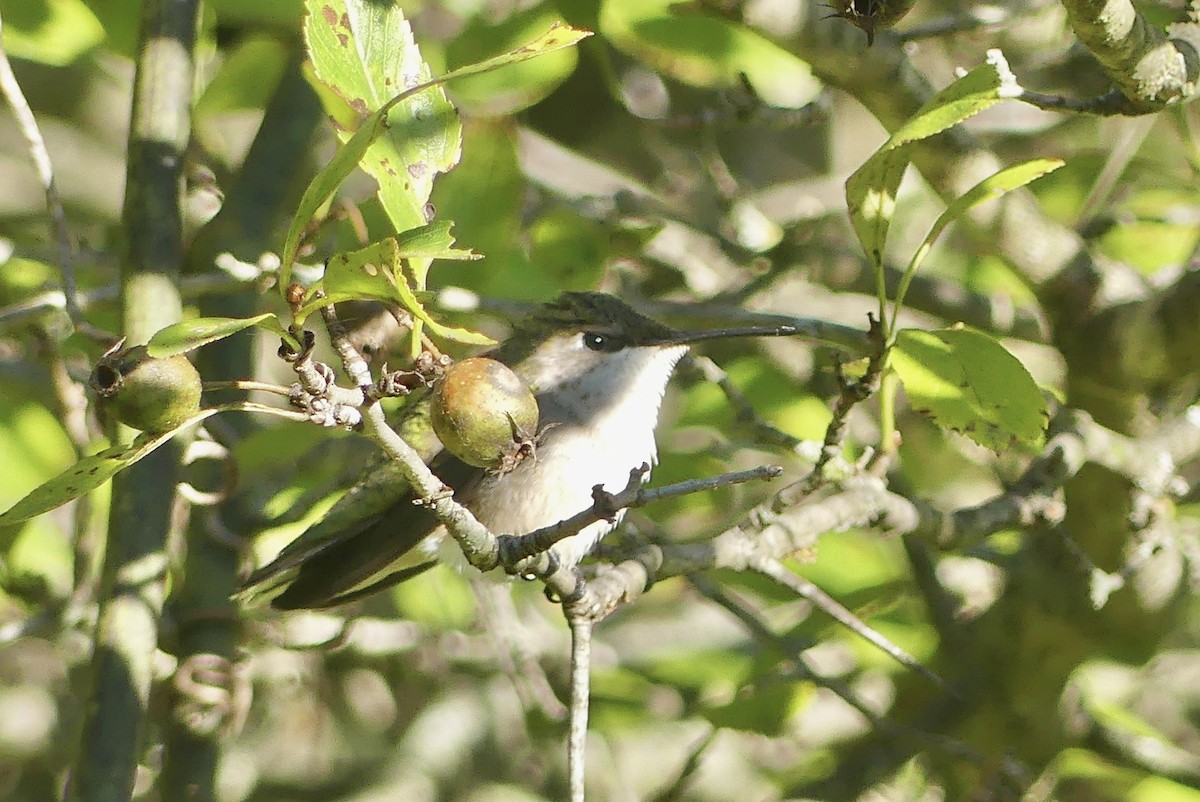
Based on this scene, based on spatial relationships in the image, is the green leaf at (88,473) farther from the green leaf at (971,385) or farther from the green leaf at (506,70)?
the green leaf at (506,70)

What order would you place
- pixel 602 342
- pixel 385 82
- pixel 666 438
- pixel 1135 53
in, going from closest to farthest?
pixel 385 82 → pixel 1135 53 → pixel 602 342 → pixel 666 438

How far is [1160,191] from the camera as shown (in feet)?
10.8

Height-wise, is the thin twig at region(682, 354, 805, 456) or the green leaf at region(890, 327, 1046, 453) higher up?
the green leaf at region(890, 327, 1046, 453)

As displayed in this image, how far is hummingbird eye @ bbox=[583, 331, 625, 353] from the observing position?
8.21ft

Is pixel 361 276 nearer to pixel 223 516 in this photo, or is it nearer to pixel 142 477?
pixel 142 477

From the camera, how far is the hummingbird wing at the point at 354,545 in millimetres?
2371

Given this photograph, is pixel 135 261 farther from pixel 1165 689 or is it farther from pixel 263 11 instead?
pixel 1165 689

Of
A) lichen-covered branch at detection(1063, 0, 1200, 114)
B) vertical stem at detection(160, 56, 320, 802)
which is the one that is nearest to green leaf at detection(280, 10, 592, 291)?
lichen-covered branch at detection(1063, 0, 1200, 114)

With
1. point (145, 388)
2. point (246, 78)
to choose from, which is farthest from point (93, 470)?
point (246, 78)

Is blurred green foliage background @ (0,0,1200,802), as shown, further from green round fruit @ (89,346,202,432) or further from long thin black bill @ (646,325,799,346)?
green round fruit @ (89,346,202,432)

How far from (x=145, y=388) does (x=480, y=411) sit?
280 mm

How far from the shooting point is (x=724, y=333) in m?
2.00

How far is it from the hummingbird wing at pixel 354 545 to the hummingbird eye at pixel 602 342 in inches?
12.7

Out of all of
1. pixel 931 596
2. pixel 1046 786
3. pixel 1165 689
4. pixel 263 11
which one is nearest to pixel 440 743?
pixel 931 596
